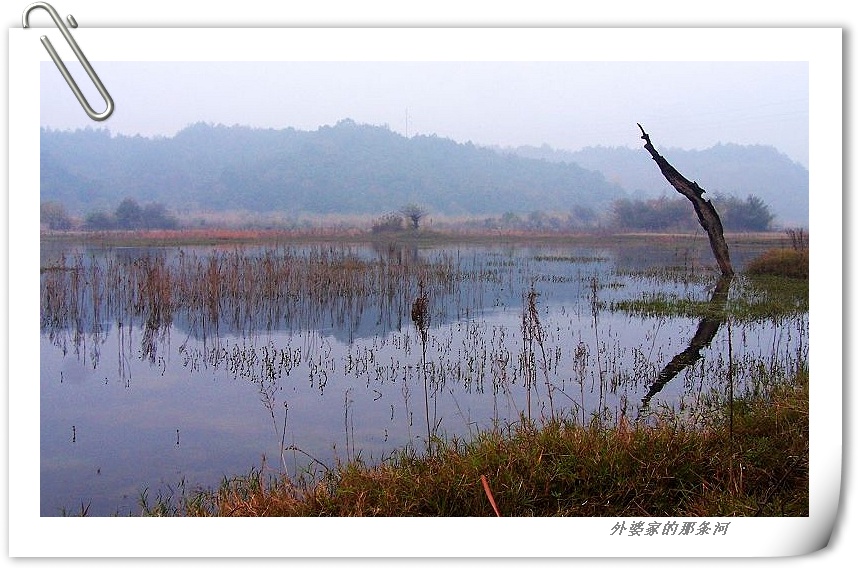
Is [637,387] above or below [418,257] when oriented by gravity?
below

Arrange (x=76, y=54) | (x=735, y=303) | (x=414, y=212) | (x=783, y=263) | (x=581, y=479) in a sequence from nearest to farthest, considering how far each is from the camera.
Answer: (x=76, y=54)
(x=581, y=479)
(x=783, y=263)
(x=414, y=212)
(x=735, y=303)

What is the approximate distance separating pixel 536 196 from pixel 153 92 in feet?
5.28

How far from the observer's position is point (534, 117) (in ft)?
11.2

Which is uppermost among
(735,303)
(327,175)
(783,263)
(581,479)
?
(327,175)

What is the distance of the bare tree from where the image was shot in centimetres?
348

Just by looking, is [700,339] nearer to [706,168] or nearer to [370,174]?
[706,168]

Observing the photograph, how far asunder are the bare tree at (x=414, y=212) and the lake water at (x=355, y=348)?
6.0 inches

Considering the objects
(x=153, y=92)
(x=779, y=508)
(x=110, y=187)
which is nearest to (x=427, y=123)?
(x=153, y=92)

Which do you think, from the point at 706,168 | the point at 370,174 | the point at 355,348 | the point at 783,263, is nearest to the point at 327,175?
the point at 370,174

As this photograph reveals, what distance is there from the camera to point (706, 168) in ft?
11.5

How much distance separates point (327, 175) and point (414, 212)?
0.41 meters

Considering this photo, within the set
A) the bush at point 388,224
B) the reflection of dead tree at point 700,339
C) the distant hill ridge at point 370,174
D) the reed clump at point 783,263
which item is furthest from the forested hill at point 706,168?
the bush at point 388,224

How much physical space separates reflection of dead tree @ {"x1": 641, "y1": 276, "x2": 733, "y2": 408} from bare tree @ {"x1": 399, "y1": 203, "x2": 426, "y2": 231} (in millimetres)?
1238

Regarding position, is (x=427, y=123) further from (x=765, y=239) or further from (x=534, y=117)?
(x=765, y=239)
